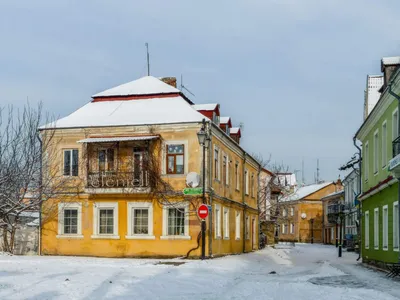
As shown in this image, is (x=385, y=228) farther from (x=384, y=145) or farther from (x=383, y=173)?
(x=384, y=145)

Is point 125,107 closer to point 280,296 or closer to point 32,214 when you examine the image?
point 32,214

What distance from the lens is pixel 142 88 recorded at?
31.0 m

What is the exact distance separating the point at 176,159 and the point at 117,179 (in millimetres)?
2788

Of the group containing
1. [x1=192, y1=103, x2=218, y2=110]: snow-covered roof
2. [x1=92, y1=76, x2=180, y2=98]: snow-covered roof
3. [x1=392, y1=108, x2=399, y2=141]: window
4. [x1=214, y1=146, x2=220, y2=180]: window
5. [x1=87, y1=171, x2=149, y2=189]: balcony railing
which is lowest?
[x1=87, y1=171, x2=149, y2=189]: balcony railing

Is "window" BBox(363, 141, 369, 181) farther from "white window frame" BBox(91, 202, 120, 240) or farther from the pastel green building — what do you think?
"white window frame" BBox(91, 202, 120, 240)

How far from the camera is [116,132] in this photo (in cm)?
2794

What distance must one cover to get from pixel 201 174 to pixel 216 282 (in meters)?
11.2

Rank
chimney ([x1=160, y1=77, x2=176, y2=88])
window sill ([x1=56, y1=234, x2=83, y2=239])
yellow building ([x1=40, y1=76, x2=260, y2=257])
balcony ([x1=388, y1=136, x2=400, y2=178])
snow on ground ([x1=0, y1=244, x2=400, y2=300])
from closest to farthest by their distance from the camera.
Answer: snow on ground ([x1=0, y1=244, x2=400, y2=300]) → balcony ([x1=388, y1=136, x2=400, y2=178]) → yellow building ([x1=40, y1=76, x2=260, y2=257]) → window sill ([x1=56, y1=234, x2=83, y2=239]) → chimney ([x1=160, y1=77, x2=176, y2=88])

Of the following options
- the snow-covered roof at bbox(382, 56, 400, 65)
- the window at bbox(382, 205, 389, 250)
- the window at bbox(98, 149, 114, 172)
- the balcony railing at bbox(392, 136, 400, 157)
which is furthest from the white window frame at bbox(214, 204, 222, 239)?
the balcony railing at bbox(392, 136, 400, 157)

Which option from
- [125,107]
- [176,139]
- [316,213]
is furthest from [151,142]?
[316,213]

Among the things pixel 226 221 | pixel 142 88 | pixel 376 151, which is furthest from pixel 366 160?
pixel 142 88

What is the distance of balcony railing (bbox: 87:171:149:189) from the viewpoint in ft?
88.6

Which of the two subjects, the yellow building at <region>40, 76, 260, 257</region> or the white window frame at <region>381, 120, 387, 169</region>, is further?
the yellow building at <region>40, 76, 260, 257</region>

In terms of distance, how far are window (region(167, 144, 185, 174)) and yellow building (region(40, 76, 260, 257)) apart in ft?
0.15
